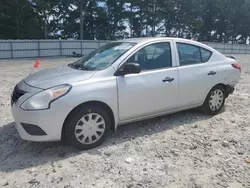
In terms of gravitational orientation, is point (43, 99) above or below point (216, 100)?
above

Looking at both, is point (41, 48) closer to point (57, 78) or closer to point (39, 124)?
A: point (57, 78)

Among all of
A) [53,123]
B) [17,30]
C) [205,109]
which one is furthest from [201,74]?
[17,30]

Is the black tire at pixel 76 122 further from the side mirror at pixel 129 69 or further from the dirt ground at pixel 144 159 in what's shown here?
the side mirror at pixel 129 69

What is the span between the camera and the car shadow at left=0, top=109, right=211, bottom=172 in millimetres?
3299

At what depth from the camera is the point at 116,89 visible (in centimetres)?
363

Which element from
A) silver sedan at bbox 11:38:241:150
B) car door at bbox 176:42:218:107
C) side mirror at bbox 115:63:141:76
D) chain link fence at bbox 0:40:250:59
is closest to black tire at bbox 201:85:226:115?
silver sedan at bbox 11:38:241:150

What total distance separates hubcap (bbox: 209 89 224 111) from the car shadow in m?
0.40

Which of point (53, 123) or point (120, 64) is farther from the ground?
point (120, 64)

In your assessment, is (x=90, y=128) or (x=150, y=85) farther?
(x=150, y=85)

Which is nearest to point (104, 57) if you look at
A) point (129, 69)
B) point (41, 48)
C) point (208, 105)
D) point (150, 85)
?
point (129, 69)

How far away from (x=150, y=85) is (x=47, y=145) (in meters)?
1.84

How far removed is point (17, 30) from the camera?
111 feet

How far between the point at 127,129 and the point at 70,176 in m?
1.57

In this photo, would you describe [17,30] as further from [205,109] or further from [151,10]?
[205,109]
